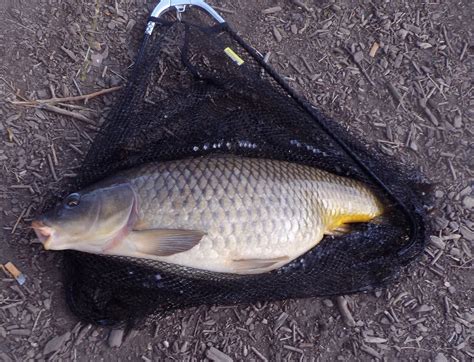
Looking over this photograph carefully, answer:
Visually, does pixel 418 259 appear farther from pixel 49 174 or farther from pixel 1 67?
pixel 1 67

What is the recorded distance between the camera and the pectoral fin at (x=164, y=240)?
1857 mm

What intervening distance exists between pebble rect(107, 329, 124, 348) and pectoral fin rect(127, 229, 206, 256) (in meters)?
0.40

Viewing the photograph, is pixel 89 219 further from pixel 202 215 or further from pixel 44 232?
pixel 202 215

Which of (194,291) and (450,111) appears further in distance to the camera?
(450,111)

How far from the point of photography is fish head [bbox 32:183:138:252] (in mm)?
1838

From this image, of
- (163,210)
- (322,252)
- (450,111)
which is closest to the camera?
(163,210)

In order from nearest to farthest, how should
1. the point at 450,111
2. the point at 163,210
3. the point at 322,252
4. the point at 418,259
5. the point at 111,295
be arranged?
the point at 163,210, the point at 111,295, the point at 322,252, the point at 418,259, the point at 450,111

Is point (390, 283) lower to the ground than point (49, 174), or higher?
lower

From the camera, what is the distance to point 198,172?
1965 millimetres

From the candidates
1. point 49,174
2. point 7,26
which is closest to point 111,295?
point 49,174

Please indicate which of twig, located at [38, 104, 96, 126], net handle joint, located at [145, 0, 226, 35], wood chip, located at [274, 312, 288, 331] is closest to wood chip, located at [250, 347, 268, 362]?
wood chip, located at [274, 312, 288, 331]

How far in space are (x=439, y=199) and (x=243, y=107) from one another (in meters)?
0.98

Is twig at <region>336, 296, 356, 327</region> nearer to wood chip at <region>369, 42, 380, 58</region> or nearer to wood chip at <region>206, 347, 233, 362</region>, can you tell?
wood chip at <region>206, 347, 233, 362</region>

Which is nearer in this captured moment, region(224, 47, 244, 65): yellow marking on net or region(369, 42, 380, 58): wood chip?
region(224, 47, 244, 65): yellow marking on net
